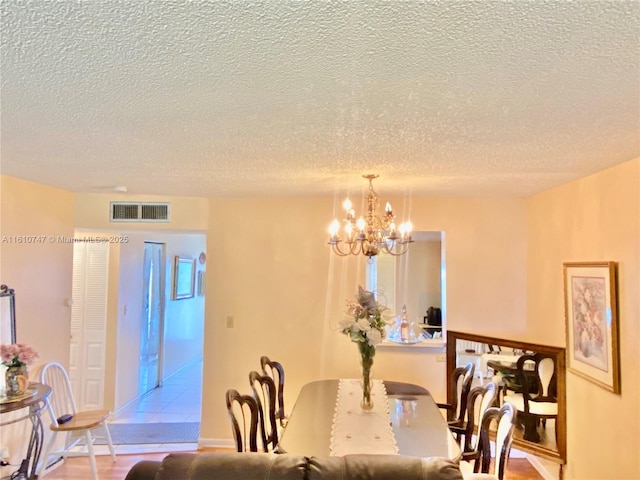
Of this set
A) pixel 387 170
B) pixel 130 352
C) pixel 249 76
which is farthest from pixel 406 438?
pixel 130 352

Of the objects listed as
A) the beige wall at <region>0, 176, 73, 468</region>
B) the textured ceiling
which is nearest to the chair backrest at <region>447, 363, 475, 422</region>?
the textured ceiling

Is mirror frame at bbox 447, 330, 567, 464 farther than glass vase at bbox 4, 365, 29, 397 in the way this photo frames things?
Yes

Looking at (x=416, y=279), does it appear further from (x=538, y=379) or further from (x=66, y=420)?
(x=66, y=420)

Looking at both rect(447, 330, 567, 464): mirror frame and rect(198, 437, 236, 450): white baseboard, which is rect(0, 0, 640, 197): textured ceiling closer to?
rect(447, 330, 567, 464): mirror frame

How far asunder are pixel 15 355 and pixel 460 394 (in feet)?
10.6

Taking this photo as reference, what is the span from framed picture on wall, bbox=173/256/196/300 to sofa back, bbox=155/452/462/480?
16.9ft

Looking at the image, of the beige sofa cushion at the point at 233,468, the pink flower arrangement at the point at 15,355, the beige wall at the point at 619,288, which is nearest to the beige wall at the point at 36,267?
the pink flower arrangement at the point at 15,355

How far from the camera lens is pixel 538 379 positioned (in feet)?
11.2

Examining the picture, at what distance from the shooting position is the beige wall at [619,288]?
94.1 inches

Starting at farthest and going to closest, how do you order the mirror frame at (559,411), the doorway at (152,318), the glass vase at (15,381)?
the doorway at (152,318) → the mirror frame at (559,411) → the glass vase at (15,381)

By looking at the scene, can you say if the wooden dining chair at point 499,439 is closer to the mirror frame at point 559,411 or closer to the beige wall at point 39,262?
the mirror frame at point 559,411

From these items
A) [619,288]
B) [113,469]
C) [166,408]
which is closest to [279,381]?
[113,469]

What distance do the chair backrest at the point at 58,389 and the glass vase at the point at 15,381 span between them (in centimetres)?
62

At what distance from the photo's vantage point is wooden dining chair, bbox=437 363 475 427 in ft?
10.1
